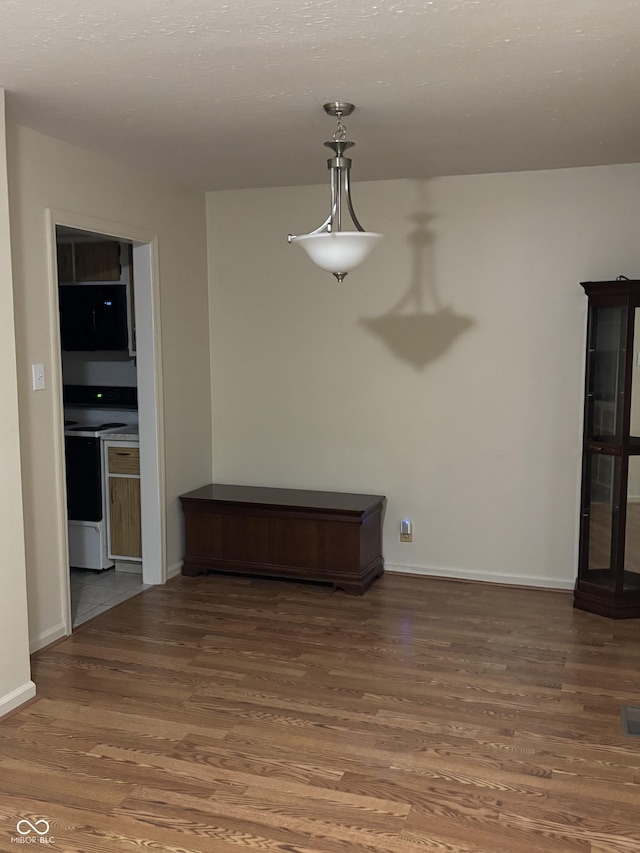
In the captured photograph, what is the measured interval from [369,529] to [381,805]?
230 centimetres

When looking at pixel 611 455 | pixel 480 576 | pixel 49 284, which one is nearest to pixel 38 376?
pixel 49 284

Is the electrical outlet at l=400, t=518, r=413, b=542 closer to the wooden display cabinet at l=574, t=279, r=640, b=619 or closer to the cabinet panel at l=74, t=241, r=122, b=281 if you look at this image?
the wooden display cabinet at l=574, t=279, r=640, b=619

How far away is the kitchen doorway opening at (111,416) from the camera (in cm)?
471

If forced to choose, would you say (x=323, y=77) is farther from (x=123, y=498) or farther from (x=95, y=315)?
(x=123, y=498)

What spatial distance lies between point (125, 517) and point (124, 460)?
0.36 m

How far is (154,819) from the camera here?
251 centimetres

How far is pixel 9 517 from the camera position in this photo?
325 cm

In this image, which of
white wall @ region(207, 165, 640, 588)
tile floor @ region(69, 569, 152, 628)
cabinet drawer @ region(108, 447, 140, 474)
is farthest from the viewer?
cabinet drawer @ region(108, 447, 140, 474)

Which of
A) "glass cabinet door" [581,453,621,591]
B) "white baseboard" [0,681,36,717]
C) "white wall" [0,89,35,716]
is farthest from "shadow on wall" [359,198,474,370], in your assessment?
"white baseboard" [0,681,36,717]

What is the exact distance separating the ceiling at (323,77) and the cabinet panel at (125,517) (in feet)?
6.36

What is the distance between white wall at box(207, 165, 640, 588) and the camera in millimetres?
4652

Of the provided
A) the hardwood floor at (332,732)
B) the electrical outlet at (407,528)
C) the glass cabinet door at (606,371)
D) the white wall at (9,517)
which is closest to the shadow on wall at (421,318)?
the glass cabinet door at (606,371)

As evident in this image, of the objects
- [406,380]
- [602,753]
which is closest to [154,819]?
[602,753]

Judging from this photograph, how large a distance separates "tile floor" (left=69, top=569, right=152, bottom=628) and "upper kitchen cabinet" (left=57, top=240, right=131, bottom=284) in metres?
1.90
